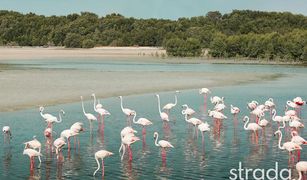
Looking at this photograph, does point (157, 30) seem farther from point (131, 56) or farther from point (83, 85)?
point (83, 85)

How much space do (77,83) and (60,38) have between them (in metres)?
119

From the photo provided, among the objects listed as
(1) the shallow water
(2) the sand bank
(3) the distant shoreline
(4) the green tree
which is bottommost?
(1) the shallow water

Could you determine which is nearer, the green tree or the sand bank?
the sand bank

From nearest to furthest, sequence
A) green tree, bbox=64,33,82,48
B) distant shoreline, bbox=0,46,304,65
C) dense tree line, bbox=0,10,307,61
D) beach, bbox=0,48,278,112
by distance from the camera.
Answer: beach, bbox=0,48,278,112 < distant shoreline, bbox=0,46,304,65 < dense tree line, bbox=0,10,307,61 < green tree, bbox=64,33,82,48

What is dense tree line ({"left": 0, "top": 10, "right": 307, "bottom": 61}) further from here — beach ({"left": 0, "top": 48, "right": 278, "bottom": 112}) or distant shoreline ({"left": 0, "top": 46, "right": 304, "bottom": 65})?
beach ({"left": 0, "top": 48, "right": 278, "bottom": 112})

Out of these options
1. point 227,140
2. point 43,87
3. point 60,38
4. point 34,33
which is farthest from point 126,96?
point 34,33

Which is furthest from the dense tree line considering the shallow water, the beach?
the shallow water

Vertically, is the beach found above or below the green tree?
below

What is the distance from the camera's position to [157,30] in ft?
477

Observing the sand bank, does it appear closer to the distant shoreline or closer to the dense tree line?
the distant shoreline

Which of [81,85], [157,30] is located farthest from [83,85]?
[157,30]

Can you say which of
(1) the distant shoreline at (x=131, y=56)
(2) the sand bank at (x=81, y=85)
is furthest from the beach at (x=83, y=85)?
(1) the distant shoreline at (x=131, y=56)

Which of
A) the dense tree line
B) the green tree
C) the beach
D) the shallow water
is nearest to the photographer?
the shallow water

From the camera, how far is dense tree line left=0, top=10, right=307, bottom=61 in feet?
320
